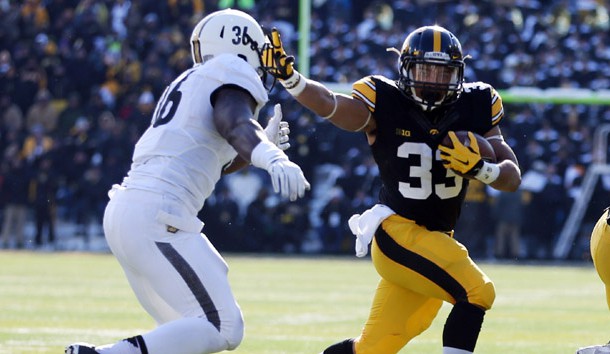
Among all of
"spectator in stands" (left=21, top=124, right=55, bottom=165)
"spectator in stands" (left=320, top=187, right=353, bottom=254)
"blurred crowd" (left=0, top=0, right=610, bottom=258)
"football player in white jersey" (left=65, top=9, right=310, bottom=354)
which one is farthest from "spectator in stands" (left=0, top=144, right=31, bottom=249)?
"football player in white jersey" (left=65, top=9, right=310, bottom=354)

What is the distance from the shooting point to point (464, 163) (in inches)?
182

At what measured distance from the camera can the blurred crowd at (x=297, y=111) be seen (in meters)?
17.0

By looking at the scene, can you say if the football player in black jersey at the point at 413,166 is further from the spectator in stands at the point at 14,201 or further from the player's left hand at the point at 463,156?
the spectator in stands at the point at 14,201

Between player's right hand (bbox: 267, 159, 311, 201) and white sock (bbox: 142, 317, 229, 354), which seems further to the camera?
white sock (bbox: 142, 317, 229, 354)

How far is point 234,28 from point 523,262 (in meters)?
12.8

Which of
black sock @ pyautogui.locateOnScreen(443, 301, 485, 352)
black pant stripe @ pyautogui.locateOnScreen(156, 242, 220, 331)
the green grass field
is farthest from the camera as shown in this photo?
the green grass field

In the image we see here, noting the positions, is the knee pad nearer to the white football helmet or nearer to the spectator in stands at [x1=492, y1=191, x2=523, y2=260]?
the white football helmet

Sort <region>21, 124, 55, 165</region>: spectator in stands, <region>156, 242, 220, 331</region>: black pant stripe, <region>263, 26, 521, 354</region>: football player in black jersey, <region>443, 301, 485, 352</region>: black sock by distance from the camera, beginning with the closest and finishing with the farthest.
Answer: <region>156, 242, 220, 331</region>: black pant stripe, <region>443, 301, 485, 352</region>: black sock, <region>263, 26, 521, 354</region>: football player in black jersey, <region>21, 124, 55, 165</region>: spectator in stands

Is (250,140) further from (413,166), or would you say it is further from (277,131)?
(413,166)

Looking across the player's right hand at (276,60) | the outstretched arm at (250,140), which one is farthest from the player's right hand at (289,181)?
the player's right hand at (276,60)

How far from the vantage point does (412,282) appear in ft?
15.7

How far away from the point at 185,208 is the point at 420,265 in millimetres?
1072

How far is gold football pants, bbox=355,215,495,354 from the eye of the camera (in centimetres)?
467

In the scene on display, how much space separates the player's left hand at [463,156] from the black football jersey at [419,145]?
0.29 m
